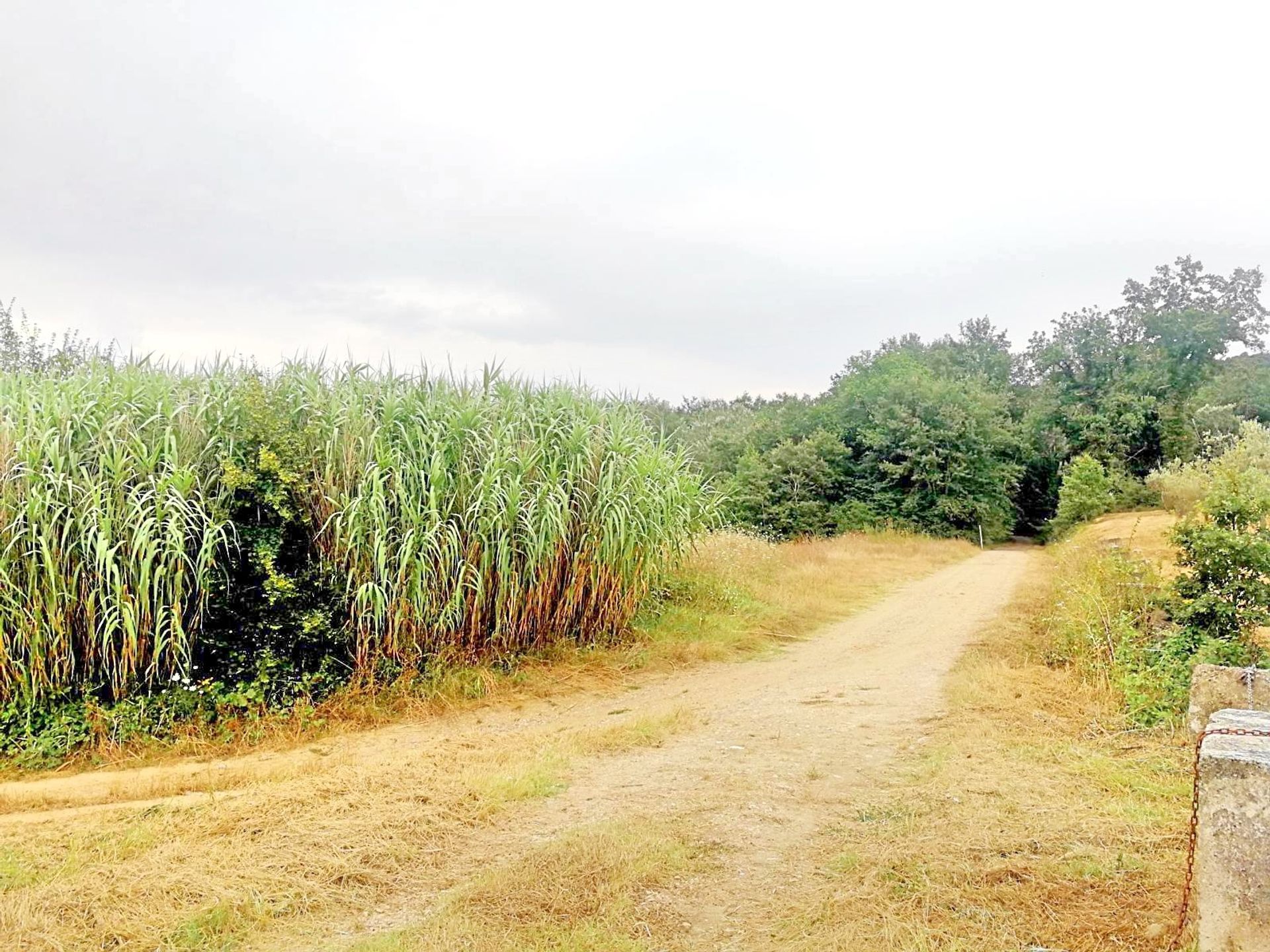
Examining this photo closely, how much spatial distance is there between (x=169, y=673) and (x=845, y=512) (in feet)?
77.0

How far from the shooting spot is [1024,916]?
3100mm

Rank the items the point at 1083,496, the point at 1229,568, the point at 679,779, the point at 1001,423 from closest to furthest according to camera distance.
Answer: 1. the point at 679,779
2. the point at 1229,568
3. the point at 1083,496
4. the point at 1001,423

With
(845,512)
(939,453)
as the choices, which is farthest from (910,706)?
(939,453)

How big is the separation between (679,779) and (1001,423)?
3096cm

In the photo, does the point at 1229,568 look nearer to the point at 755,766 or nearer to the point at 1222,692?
the point at 1222,692

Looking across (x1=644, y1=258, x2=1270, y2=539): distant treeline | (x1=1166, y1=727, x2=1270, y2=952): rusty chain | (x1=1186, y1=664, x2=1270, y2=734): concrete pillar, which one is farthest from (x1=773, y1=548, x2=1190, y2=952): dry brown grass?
(x1=644, y1=258, x2=1270, y2=539): distant treeline

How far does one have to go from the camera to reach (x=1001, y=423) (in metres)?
32.4

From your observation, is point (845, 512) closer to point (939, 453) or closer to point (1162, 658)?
point (939, 453)

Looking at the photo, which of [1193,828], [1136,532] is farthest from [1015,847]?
[1136,532]

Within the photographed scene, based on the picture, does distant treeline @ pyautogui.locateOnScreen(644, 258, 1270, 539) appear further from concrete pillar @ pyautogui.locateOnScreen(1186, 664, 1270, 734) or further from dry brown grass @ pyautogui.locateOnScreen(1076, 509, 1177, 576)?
concrete pillar @ pyautogui.locateOnScreen(1186, 664, 1270, 734)

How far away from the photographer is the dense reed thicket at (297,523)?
5.69m

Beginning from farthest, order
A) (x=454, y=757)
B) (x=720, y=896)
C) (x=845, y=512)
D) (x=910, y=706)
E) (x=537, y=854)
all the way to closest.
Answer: (x=845, y=512)
(x=910, y=706)
(x=454, y=757)
(x=537, y=854)
(x=720, y=896)

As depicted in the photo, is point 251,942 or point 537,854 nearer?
point 251,942

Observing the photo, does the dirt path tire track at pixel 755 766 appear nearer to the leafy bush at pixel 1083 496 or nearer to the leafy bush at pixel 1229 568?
the leafy bush at pixel 1229 568
